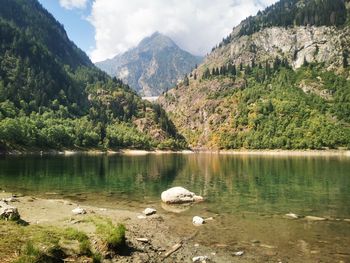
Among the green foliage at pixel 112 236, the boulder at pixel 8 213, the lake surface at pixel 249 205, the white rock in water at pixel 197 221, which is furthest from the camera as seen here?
the white rock in water at pixel 197 221

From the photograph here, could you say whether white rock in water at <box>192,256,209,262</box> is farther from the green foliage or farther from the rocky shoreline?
the green foliage

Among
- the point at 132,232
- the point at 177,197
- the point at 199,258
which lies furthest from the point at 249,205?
→ the point at 199,258

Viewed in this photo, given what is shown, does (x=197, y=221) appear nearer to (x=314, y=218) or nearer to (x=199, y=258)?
(x=199, y=258)

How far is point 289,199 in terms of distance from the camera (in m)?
58.4

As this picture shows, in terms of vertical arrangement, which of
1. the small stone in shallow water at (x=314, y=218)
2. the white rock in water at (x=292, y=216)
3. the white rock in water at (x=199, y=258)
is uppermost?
the white rock in water at (x=199, y=258)

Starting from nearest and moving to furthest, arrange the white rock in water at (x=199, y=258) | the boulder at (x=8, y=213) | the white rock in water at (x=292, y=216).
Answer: the white rock in water at (x=199, y=258), the boulder at (x=8, y=213), the white rock in water at (x=292, y=216)

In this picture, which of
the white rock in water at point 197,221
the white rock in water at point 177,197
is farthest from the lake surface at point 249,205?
the white rock in water at point 177,197

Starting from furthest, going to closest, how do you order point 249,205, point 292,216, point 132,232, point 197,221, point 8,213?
point 249,205, point 292,216, point 197,221, point 132,232, point 8,213

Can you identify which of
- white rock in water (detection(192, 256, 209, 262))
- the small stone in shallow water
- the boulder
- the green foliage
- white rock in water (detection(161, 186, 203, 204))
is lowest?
the small stone in shallow water

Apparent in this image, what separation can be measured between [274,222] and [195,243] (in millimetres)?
13146

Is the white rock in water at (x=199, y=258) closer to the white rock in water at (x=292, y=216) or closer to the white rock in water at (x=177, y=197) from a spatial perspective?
the white rock in water at (x=292, y=216)

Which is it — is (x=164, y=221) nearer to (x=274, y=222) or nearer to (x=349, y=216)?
(x=274, y=222)

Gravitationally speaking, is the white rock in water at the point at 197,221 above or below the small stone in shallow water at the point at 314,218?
above

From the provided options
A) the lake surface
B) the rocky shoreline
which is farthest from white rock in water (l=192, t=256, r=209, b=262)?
the lake surface
